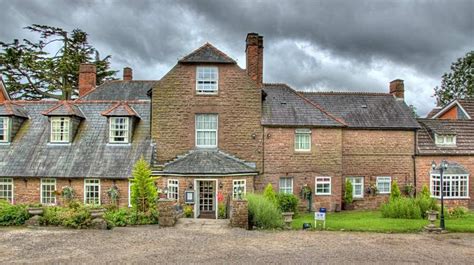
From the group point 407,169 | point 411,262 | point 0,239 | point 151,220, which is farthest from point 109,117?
point 407,169

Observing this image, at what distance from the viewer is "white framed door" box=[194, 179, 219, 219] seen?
2106 cm

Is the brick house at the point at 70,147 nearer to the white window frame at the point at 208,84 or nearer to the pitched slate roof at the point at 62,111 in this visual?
the pitched slate roof at the point at 62,111

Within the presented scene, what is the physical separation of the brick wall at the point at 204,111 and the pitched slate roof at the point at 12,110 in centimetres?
874

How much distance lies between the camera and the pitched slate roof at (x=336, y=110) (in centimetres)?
2400

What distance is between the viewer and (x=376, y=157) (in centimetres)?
2583

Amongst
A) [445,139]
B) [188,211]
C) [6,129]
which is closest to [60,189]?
[6,129]

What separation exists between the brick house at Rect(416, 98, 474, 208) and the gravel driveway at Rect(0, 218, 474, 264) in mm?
10698

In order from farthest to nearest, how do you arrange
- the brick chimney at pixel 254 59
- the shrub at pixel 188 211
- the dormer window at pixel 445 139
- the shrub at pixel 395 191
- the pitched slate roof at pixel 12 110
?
the dormer window at pixel 445 139, the shrub at pixel 395 191, the brick chimney at pixel 254 59, the pitched slate roof at pixel 12 110, the shrub at pixel 188 211

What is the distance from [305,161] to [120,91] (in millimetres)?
17481

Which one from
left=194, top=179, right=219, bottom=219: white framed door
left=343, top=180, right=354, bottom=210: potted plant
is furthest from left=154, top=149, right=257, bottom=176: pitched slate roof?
left=343, top=180, right=354, bottom=210: potted plant

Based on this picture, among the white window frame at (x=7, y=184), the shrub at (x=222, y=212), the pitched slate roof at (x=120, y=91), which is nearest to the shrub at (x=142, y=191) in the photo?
the shrub at (x=222, y=212)

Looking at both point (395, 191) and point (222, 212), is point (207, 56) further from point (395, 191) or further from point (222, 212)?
point (395, 191)

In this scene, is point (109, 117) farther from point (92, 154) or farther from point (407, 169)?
point (407, 169)

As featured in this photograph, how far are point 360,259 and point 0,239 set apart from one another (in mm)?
12691
